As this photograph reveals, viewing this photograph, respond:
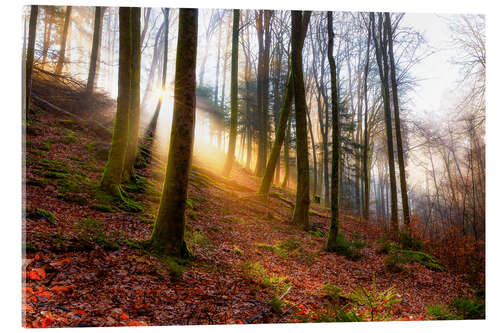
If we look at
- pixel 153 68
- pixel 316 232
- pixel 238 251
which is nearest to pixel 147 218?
pixel 238 251

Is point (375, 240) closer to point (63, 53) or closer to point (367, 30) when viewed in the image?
point (367, 30)

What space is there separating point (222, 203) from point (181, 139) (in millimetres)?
3569

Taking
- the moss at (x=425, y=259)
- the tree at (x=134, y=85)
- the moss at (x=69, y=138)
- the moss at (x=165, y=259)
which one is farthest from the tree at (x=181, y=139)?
the moss at (x=425, y=259)

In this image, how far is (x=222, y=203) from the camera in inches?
273

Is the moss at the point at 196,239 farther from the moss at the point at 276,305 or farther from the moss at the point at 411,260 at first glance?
the moss at the point at 411,260

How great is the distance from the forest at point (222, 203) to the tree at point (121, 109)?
26 mm

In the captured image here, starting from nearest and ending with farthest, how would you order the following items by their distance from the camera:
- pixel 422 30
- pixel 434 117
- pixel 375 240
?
pixel 422 30 < pixel 434 117 < pixel 375 240

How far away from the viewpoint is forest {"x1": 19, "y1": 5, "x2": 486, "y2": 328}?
2.87 metres

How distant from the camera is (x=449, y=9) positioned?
13.6 feet

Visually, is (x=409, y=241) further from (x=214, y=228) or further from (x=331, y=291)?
(x=214, y=228)

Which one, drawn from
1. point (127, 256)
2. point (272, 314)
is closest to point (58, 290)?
point (127, 256)

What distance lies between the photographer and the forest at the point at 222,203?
2.87 m

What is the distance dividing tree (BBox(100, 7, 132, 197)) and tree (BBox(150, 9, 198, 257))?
1.97 m
